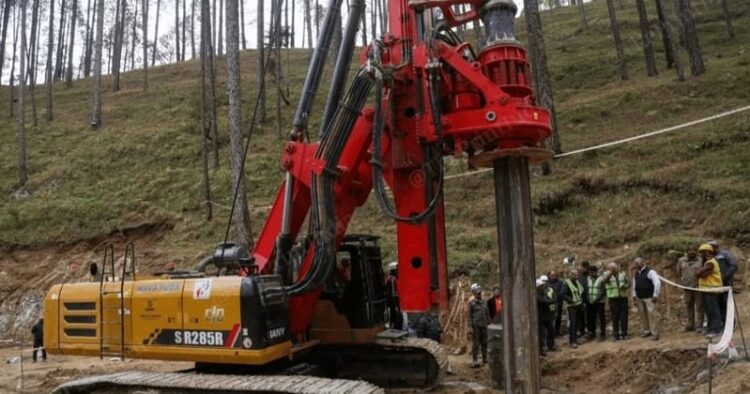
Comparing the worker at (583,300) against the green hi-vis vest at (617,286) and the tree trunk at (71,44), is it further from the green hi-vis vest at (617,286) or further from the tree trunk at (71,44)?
the tree trunk at (71,44)

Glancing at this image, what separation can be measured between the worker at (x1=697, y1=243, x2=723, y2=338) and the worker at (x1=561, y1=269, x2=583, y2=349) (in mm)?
Answer: 2345

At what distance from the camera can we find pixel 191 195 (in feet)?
78.2

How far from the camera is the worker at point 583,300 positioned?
42.8 ft

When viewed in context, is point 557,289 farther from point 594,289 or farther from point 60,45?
point 60,45

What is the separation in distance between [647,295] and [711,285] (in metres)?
1.30

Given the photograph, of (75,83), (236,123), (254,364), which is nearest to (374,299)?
(254,364)

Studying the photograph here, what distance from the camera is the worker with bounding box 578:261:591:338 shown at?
42.8ft

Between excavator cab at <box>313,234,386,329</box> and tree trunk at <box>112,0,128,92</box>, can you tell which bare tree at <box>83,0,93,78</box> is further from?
excavator cab at <box>313,234,386,329</box>

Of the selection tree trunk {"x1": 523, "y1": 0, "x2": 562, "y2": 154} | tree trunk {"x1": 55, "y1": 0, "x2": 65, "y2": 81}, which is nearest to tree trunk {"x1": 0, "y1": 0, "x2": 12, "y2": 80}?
tree trunk {"x1": 55, "y1": 0, "x2": 65, "y2": 81}

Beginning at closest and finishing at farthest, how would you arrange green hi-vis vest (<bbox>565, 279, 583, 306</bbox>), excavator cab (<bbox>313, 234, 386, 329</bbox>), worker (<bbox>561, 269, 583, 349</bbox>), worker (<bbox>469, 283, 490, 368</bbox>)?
1. excavator cab (<bbox>313, 234, 386, 329</bbox>)
2. worker (<bbox>469, 283, 490, 368</bbox>)
3. worker (<bbox>561, 269, 583, 349</bbox>)
4. green hi-vis vest (<bbox>565, 279, 583, 306</bbox>)

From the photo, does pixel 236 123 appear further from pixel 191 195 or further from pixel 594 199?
pixel 594 199

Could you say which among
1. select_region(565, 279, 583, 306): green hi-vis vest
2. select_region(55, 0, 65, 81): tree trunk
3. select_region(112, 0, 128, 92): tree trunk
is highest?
select_region(55, 0, 65, 81): tree trunk

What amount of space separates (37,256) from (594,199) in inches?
695

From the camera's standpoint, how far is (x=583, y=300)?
1307 cm
